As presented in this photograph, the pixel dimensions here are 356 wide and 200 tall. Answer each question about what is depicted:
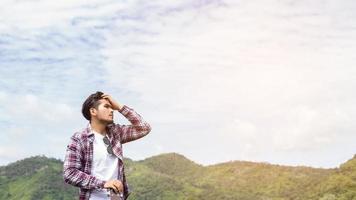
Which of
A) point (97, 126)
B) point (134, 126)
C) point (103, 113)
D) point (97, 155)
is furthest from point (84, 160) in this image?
point (134, 126)

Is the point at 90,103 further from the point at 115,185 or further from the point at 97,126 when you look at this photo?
the point at 115,185

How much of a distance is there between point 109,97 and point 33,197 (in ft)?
618

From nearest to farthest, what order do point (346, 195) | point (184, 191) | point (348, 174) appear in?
point (346, 195) → point (348, 174) → point (184, 191)

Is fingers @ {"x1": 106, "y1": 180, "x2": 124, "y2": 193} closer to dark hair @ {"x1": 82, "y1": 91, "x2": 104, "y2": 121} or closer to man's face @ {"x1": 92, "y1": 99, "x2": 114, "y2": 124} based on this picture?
man's face @ {"x1": 92, "y1": 99, "x2": 114, "y2": 124}

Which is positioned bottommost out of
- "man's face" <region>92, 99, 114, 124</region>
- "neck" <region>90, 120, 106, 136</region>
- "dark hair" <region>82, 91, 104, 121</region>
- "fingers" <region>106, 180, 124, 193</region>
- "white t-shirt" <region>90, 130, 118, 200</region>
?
"fingers" <region>106, 180, 124, 193</region>

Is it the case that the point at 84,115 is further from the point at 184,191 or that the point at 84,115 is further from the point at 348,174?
the point at 184,191

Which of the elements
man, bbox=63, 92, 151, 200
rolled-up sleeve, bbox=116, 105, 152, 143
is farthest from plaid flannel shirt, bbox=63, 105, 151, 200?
rolled-up sleeve, bbox=116, 105, 152, 143

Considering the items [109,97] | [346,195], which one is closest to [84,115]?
[109,97]

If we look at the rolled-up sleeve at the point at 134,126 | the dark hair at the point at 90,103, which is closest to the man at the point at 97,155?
the dark hair at the point at 90,103

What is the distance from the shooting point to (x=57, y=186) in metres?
197

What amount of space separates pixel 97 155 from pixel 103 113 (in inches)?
15.5

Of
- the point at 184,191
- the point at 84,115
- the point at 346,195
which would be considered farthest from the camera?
the point at 184,191

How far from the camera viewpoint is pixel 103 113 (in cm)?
531

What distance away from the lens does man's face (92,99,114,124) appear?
530 cm
